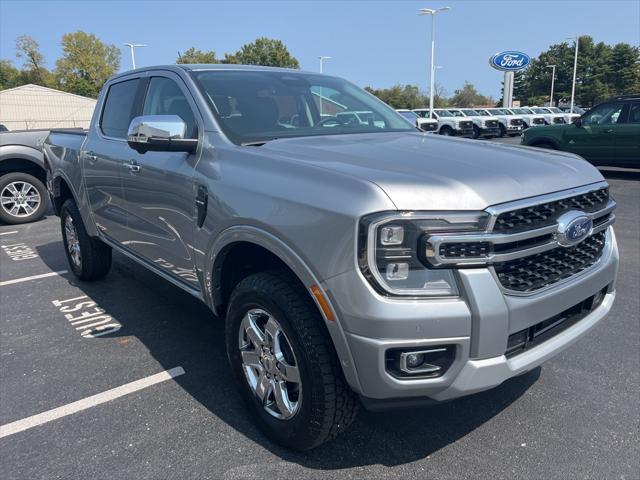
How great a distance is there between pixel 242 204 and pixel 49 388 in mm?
1840

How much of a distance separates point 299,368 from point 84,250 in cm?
349

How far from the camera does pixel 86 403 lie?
301 cm

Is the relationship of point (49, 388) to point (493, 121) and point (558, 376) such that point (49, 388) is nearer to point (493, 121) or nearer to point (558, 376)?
point (558, 376)

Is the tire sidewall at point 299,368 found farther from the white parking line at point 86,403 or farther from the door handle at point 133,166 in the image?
the door handle at point 133,166

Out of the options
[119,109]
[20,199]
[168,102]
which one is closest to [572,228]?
[168,102]

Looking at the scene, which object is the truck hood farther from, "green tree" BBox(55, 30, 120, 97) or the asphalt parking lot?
"green tree" BBox(55, 30, 120, 97)

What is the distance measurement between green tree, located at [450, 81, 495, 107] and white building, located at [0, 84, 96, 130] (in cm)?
6535

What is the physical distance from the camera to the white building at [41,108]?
48281mm

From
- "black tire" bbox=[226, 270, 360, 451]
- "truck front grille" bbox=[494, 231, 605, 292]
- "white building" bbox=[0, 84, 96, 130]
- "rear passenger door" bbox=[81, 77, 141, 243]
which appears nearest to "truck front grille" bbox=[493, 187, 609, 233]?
"truck front grille" bbox=[494, 231, 605, 292]

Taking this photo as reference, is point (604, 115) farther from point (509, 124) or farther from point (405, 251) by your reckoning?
point (509, 124)

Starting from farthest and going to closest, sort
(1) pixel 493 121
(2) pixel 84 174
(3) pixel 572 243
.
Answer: (1) pixel 493 121 < (2) pixel 84 174 < (3) pixel 572 243

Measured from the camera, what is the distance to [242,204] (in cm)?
247

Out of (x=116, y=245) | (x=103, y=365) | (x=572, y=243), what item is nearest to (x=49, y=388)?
(x=103, y=365)

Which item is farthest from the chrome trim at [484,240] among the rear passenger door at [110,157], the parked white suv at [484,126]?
the parked white suv at [484,126]
